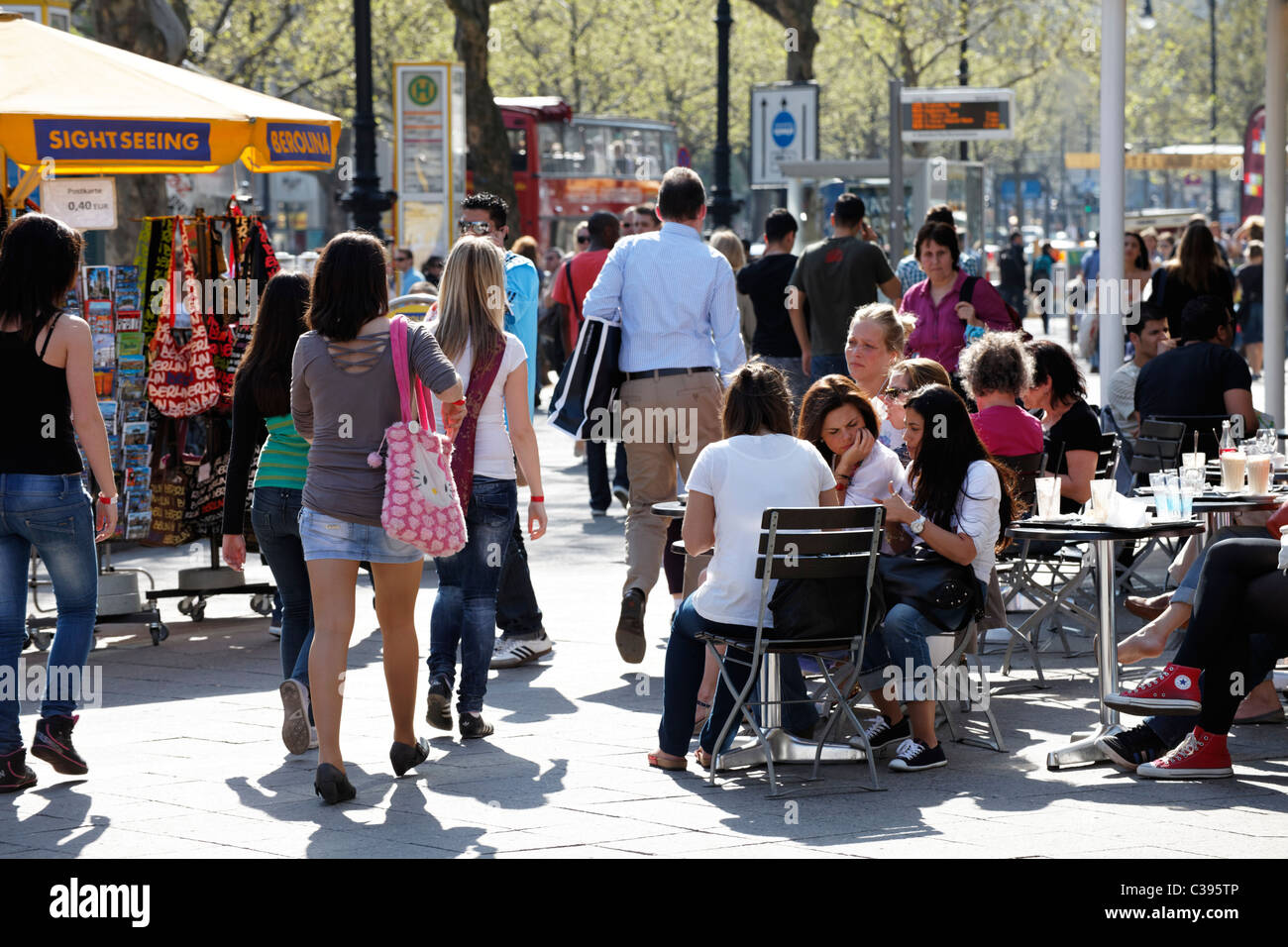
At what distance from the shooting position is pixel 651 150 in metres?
40.6

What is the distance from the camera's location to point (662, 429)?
8.76m

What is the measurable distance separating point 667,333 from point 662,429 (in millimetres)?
434

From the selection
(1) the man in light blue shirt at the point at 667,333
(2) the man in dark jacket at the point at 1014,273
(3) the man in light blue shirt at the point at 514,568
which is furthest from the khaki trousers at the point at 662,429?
(2) the man in dark jacket at the point at 1014,273

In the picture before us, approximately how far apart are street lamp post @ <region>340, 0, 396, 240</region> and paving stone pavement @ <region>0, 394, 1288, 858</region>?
8.02 meters

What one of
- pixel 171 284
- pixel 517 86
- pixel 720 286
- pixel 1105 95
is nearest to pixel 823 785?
pixel 720 286

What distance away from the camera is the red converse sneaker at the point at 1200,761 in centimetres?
639

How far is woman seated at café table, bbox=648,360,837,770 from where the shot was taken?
21.5 ft

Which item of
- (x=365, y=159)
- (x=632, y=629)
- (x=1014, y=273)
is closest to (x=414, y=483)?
(x=632, y=629)

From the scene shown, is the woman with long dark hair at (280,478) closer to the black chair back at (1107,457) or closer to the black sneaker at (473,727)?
the black sneaker at (473,727)

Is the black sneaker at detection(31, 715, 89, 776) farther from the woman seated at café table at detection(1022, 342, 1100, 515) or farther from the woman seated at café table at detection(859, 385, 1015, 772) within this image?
the woman seated at café table at detection(1022, 342, 1100, 515)

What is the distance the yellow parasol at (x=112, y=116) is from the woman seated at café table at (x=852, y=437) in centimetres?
397

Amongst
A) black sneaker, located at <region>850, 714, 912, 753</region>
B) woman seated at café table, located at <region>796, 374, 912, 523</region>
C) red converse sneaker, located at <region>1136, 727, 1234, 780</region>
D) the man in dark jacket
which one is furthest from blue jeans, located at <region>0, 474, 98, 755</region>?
the man in dark jacket

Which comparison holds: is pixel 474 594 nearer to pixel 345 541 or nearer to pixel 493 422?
pixel 493 422
